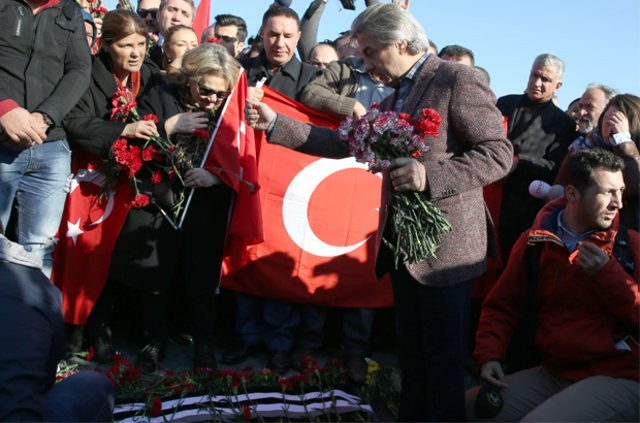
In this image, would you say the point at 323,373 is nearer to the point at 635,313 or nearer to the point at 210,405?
the point at 210,405

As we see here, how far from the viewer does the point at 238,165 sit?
4.82m

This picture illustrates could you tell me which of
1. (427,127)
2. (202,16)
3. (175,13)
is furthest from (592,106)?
(202,16)

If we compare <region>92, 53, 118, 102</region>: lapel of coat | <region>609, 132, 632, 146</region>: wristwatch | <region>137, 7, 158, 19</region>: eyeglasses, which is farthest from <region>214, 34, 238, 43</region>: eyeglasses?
<region>609, 132, 632, 146</region>: wristwatch

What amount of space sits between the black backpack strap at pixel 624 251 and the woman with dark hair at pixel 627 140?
1122 mm

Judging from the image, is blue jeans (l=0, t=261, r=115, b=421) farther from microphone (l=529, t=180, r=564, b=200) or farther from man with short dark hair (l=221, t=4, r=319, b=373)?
microphone (l=529, t=180, r=564, b=200)

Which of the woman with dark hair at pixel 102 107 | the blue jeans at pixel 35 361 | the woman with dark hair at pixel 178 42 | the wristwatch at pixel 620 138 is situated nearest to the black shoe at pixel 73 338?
the woman with dark hair at pixel 102 107

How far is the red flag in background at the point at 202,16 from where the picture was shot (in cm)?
829

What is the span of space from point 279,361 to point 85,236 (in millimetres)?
1618

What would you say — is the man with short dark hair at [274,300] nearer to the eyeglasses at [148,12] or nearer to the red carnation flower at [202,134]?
the red carnation flower at [202,134]

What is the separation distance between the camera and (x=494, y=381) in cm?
354

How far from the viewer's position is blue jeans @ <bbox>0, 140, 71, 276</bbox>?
4.50m

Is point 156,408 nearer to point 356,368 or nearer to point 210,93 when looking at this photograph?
point 356,368

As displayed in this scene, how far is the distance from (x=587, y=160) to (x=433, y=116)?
93 cm

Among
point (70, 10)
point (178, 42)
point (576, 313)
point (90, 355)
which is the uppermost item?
point (70, 10)
